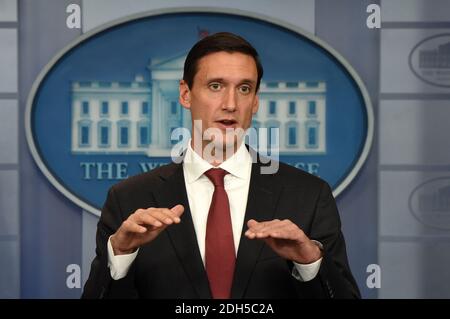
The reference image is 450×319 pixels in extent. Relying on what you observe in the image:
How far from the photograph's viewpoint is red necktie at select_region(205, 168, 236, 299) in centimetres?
122

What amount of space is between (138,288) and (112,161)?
2.87ft

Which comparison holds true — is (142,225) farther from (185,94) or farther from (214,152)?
(185,94)

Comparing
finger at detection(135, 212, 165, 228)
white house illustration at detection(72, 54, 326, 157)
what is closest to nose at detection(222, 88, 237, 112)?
finger at detection(135, 212, 165, 228)

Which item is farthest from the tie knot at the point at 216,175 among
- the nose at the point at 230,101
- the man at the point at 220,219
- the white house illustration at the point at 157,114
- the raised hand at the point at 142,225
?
the white house illustration at the point at 157,114

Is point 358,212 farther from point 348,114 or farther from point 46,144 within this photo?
point 46,144

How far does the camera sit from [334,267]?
116cm

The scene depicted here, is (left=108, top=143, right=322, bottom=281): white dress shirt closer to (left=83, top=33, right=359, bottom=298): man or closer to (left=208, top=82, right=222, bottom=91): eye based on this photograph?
(left=83, top=33, right=359, bottom=298): man

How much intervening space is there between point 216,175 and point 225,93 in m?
0.15

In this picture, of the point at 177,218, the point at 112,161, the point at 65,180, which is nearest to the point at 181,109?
the point at 112,161

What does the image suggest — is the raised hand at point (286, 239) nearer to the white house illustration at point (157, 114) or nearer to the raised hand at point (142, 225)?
the raised hand at point (142, 225)

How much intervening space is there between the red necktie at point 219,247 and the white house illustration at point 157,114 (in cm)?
78

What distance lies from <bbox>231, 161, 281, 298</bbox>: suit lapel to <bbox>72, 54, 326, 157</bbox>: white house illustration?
74 centimetres

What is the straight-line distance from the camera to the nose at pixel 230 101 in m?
1.30

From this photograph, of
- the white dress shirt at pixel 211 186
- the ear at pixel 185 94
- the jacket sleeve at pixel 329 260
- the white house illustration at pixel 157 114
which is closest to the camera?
the jacket sleeve at pixel 329 260
